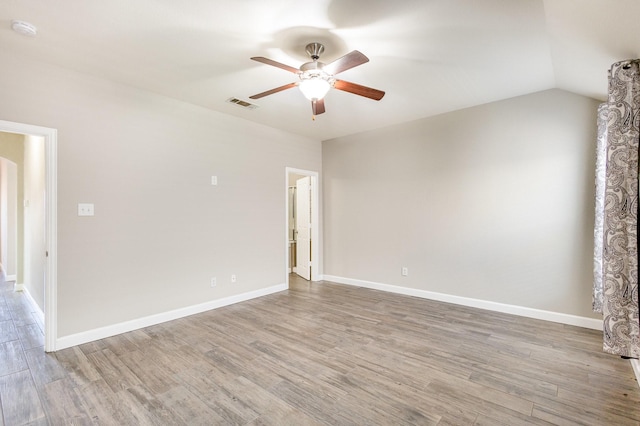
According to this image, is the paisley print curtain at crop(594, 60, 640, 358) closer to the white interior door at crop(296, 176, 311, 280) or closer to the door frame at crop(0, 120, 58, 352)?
the white interior door at crop(296, 176, 311, 280)

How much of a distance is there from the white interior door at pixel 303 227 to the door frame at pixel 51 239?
3.87 meters

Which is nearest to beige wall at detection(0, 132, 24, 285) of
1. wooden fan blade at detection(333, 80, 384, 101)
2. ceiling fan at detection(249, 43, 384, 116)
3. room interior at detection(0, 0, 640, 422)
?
room interior at detection(0, 0, 640, 422)

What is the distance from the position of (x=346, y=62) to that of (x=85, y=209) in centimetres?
302

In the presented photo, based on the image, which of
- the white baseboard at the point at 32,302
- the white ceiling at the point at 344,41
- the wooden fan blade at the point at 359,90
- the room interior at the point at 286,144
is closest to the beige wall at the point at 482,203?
the room interior at the point at 286,144

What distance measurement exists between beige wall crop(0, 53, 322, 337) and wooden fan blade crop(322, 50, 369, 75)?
6.78 ft

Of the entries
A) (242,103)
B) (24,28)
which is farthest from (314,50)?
(24,28)

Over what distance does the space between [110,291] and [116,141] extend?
5.51ft

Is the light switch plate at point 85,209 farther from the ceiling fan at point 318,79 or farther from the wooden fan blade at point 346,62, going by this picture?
the wooden fan blade at point 346,62

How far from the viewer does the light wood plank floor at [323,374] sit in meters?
2.01

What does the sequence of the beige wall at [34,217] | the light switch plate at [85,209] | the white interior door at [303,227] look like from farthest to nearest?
the white interior door at [303,227] < the beige wall at [34,217] < the light switch plate at [85,209]

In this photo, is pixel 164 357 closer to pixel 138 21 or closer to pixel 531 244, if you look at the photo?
pixel 138 21

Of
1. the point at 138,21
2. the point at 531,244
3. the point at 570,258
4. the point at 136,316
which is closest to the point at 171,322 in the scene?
the point at 136,316

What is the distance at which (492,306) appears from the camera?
407 cm

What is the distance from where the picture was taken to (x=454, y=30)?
2355 millimetres
